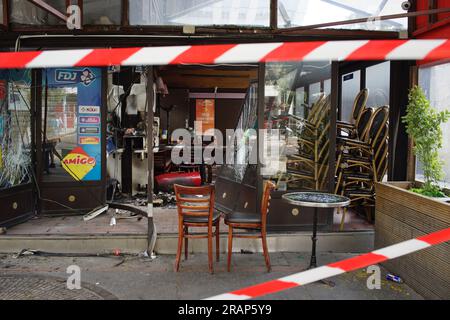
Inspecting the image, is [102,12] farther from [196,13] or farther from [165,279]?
[165,279]

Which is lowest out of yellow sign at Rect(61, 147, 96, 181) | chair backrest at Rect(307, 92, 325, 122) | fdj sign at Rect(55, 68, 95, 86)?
yellow sign at Rect(61, 147, 96, 181)

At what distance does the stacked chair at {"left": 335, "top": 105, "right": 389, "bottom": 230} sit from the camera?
618 cm

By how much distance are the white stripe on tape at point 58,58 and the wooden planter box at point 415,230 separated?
313 cm

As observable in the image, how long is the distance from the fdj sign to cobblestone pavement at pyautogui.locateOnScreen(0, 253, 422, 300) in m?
2.75

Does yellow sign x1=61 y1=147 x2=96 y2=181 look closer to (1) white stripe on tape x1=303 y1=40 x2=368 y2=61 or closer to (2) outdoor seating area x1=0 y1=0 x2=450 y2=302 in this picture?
(2) outdoor seating area x1=0 y1=0 x2=450 y2=302

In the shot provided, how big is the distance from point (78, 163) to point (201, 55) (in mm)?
4820

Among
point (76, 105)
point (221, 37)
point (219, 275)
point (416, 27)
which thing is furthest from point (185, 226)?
point (416, 27)

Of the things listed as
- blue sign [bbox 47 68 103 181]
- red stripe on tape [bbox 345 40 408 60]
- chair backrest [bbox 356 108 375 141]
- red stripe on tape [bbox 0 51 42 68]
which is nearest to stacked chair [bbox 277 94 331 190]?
chair backrest [bbox 356 108 375 141]

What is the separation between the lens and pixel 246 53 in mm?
2305

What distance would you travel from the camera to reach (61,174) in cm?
654

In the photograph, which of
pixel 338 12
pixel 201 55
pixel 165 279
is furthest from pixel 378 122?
pixel 201 55

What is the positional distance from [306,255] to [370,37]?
296cm

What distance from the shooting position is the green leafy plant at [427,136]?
4.24 m

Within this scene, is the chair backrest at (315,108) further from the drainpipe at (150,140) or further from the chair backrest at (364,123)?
the drainpipe at (150,140)
